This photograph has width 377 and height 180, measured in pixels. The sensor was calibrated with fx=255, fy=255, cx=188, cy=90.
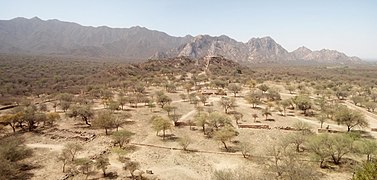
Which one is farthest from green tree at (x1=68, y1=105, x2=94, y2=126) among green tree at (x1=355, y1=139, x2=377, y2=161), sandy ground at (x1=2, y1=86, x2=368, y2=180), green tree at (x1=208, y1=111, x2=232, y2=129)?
green tree at (x1=355, y1=139, x2=377, y2=161)

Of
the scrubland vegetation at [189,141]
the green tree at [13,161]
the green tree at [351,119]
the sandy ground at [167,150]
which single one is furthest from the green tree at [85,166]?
the green tree at [351,119]

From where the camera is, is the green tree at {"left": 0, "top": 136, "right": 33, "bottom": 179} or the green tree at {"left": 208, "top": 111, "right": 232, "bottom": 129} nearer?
the green tree at {"left": 0, "top": 136, "right": 33, "bottom": 179}

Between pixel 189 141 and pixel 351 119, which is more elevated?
pixel 351 119

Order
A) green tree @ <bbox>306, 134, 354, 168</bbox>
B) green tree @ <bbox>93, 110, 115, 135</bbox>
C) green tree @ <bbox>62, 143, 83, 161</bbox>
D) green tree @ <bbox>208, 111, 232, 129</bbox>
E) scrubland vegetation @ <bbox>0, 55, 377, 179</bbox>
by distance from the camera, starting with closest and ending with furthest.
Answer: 1. scrubland vegetation @ <bbox>0, 55, 377, 179</bbox>
2. green tree @ <bbox>306, 134, 354, 168</bbox>
3. green tree @ <bbox>62, 143, 83, 161</bbox>
4. green tree @ <bbox>93, 110, 115, 135</bbox>
5. green tree @ <bbox>208, 111, 232, 129</bbox>

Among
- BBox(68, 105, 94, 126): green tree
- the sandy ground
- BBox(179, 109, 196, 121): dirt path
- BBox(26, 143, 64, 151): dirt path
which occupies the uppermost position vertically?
BBox(68, 105, 94, 126): green tree

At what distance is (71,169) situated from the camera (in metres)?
28.6

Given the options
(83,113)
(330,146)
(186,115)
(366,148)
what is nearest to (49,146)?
(83,113)

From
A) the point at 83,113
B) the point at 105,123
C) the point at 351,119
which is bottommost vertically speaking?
the point at 105,123

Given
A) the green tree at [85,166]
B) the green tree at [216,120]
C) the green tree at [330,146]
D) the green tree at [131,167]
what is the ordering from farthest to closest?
the green tree at [216,120] < the green tree at [330,146] < the green tree at [85,166] < the green tree at [131,167]

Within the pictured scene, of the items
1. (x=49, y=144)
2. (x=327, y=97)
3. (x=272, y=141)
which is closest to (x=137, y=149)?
(x=49, y=144)

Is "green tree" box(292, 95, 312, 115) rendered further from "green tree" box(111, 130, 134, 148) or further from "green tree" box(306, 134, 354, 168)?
"green tree" box(111, 130, 134, 148)

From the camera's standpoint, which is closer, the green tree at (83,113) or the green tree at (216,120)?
the green tree at (216,120)

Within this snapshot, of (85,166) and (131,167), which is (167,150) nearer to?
(131,167)

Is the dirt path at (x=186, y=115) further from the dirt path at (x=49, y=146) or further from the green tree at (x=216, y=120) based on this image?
the dirt path at (x=49, y=146)
